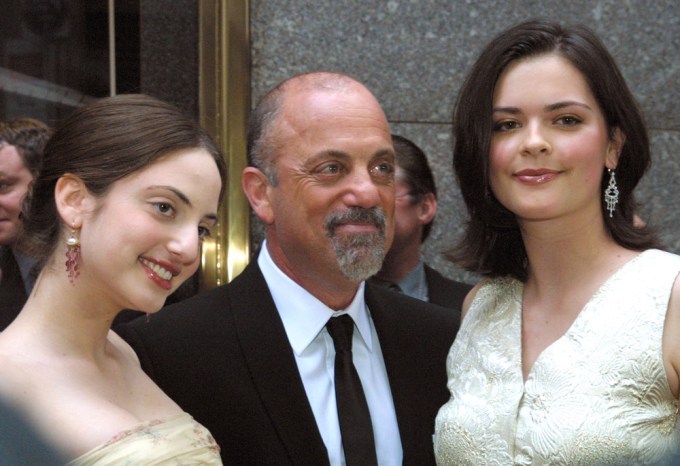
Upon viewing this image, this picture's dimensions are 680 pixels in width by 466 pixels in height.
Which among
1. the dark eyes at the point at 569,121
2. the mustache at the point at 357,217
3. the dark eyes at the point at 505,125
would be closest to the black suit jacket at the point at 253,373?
the mustache at the point at 357,217

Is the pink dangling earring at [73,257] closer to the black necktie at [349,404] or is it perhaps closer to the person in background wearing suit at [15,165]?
the black necktie at [349,404]

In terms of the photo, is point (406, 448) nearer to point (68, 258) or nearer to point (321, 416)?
point (321, 416)

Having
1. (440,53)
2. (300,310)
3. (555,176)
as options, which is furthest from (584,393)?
(440,53)

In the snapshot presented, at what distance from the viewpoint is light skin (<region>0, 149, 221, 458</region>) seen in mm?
1791

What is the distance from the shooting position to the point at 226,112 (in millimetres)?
4047

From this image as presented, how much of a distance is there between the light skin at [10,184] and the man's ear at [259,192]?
0.92m

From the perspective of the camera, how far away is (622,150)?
235cm

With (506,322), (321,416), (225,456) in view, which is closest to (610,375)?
(506,322)

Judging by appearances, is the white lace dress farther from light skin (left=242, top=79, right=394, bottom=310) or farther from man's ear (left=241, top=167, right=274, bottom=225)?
man's ear (left=241, top=167, right=274, bottom=225)

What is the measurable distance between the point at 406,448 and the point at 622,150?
3.34 ft

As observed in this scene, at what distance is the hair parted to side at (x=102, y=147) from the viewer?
185 centimetres

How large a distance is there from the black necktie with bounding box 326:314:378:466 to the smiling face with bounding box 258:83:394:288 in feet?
0.52

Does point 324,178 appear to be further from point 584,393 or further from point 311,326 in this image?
point 584,393

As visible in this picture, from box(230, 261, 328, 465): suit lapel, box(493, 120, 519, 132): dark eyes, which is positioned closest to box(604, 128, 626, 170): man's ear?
box(493, 120, 519, 132): dark eyes
